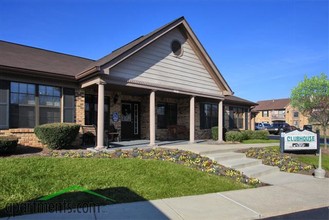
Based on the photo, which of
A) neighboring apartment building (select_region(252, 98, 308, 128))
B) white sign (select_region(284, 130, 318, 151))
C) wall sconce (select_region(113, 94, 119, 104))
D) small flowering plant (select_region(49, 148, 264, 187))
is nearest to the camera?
small flowering plant (select_region(49, 148, 264, 187))

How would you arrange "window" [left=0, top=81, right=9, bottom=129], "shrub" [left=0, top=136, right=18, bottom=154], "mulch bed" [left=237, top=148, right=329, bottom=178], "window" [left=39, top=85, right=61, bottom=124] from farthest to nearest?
"window" [left=39, top=85, right=61, bottom=124], "window" [left=0, top=81, right=9, bottom=129], "mulch bed" [left=237, top=148, right=329, bottom=178], "shrub" [left=0, top=136, right=18, bottom=154]

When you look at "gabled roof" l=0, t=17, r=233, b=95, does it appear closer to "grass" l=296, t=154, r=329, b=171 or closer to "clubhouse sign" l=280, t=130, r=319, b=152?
"clubhouse sign" l=280, t=130, r=319, b=152

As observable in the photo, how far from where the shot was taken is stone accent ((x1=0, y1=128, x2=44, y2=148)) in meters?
10.3

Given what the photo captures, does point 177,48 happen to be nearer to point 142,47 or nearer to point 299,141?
point 142,47

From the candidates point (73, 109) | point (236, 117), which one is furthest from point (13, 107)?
point (236, 117)

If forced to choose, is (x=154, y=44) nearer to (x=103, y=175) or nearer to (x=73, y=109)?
(x=73, y=109)

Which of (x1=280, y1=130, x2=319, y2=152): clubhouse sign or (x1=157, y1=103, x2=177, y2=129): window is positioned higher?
(x1=157, y1=103, x2=177, y2=129): window

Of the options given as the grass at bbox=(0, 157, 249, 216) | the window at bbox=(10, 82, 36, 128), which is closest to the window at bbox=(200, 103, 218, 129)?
the grass at bbox=(0, 157, 249, 216)

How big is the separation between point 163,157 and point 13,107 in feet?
20.7

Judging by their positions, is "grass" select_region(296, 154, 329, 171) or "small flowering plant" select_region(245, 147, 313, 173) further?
"grass" select_region(296, 154, 329, 171)

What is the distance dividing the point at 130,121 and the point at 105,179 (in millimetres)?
9086

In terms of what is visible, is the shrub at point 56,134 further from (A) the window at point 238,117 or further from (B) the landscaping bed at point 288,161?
(A) the window at point 238,117

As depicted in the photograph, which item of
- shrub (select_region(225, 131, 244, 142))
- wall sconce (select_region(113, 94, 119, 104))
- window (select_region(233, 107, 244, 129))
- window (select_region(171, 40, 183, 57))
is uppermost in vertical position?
window (select_region(171, 40, 183, 57))

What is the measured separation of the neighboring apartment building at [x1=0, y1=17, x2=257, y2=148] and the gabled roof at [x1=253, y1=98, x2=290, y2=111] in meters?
→ 52.2
